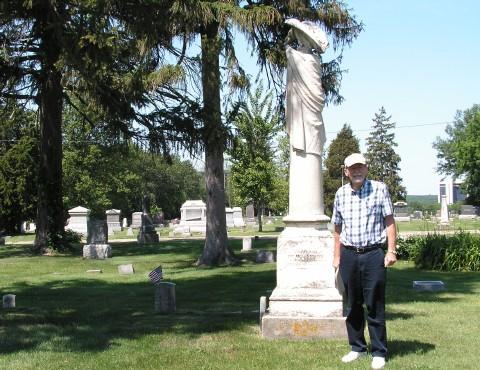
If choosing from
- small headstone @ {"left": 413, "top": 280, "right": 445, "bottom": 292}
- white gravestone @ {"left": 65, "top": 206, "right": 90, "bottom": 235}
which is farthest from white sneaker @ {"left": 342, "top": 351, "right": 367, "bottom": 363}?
white gravestone @ {"left": 65, "top": 206, "right": 90, "bottom": 235}

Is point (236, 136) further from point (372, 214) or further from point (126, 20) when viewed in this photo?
point (372, 214)

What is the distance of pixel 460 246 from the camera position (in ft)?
56.0

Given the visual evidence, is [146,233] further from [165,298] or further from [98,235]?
[165,298]

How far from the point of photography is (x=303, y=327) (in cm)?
705

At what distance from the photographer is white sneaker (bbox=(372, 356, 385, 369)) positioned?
5.66 m

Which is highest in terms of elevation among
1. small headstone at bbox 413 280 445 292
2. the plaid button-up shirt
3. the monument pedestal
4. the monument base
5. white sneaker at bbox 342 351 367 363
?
the plaid button-up shirt

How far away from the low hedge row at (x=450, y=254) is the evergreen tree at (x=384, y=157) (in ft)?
217

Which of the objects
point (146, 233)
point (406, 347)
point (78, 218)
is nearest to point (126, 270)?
point (406, 347)

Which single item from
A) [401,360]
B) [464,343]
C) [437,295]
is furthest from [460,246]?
[401,360]

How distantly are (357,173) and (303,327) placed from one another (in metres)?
2.08

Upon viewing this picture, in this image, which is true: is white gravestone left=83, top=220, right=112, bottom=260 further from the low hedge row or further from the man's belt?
the man's belt

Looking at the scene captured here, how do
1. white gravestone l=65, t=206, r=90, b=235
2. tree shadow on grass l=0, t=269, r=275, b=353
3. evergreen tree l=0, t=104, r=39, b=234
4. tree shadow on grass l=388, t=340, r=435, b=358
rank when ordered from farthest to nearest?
white gravestone l=65, t=206, r=90, b=235
evergreen tree l=0, t=104, r=39, b=234
tree shadow on grass l=0, t=269, r=275, b=353
tree shadow on grass l=388, t=340, r=435, b=358

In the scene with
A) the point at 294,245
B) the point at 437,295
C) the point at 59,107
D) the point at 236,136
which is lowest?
the point at 437,295

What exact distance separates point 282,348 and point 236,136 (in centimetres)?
1213
